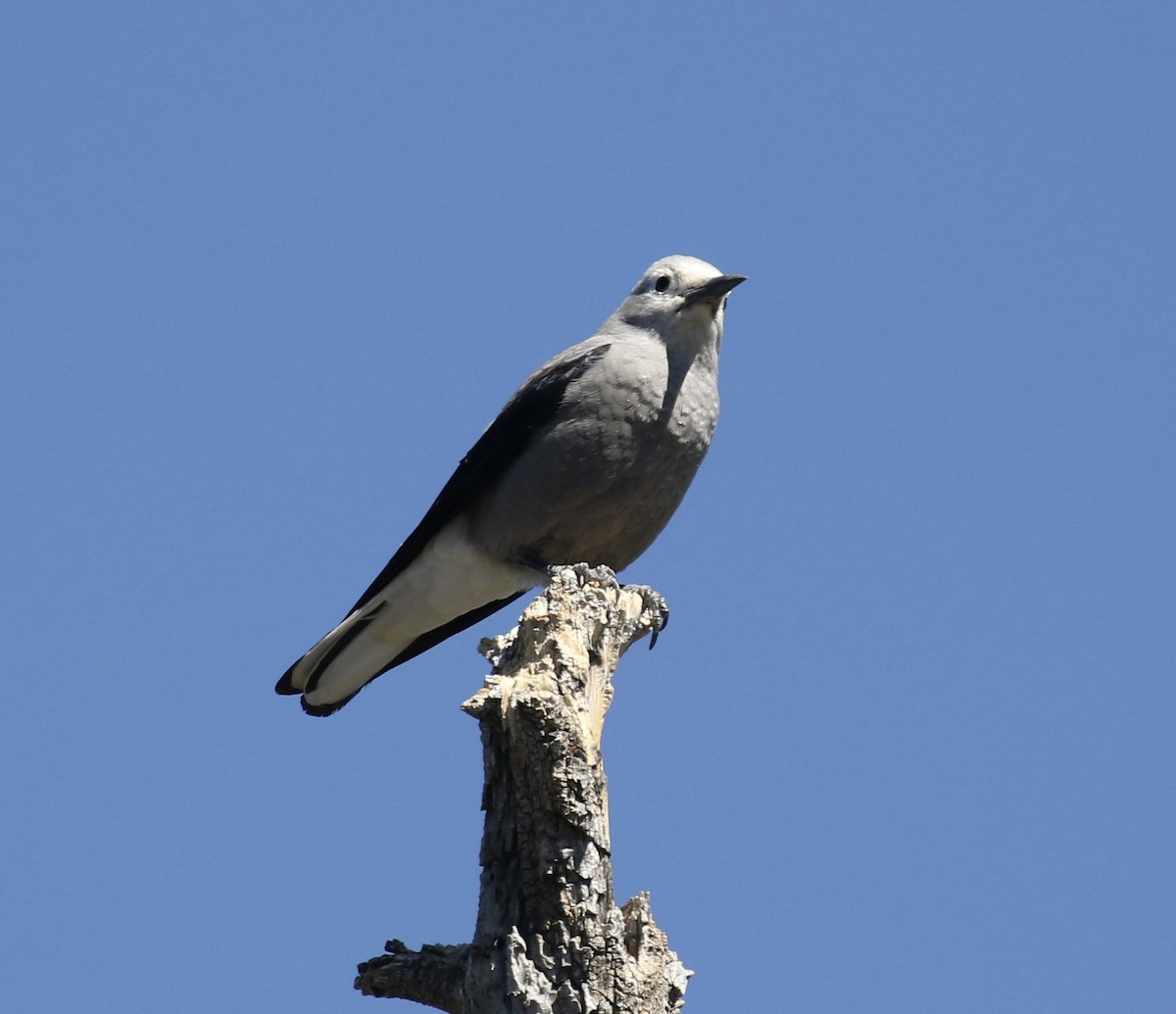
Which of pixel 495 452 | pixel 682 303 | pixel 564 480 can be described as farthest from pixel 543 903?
pixel 682 303

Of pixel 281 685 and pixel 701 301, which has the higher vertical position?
pixel 701 301

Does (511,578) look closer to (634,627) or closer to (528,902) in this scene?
(634,627)

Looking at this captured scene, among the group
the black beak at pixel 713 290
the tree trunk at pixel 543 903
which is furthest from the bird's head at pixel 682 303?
the tree trunk at pixel 543 903

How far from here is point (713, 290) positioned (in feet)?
20.3

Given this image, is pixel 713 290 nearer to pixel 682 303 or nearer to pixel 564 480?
pixel 682 303

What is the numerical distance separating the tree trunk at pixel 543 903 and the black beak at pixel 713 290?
239 cm

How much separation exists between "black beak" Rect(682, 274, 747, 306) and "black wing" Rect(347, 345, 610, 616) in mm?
399

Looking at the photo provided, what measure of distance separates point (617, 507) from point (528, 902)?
227 centimetres

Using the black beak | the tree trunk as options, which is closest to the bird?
the black beak

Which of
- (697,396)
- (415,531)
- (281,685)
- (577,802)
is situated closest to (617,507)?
(697,396)

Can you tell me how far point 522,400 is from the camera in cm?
626

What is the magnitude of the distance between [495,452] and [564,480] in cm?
47

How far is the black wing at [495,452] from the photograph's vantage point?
616 centimetres

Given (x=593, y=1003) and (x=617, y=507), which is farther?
(x=617, y=507)
